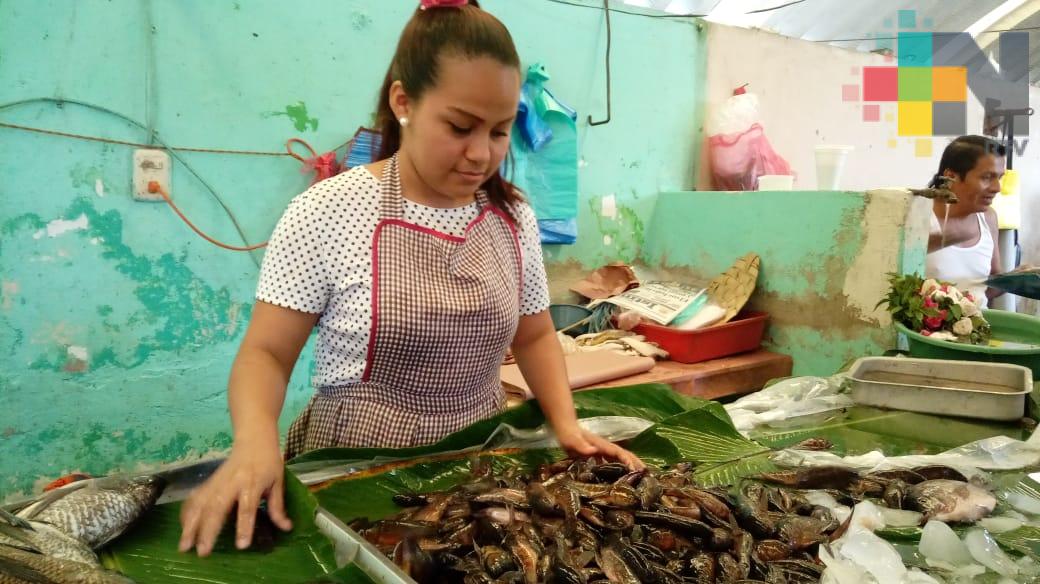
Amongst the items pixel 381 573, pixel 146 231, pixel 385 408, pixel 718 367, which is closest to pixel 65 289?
pixel 146 231

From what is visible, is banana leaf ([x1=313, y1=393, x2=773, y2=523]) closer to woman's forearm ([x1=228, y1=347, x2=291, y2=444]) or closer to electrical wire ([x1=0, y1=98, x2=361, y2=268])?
woman's forearm ([x1=228, y1=347, x2=291, y2=444])

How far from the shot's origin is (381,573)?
3.35 ft

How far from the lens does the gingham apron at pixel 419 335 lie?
1658mm

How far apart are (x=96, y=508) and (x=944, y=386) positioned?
2.71 meters

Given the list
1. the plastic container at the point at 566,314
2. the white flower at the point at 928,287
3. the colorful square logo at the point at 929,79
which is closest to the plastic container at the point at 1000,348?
the white flower at the point at 928,287

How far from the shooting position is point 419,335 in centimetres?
167

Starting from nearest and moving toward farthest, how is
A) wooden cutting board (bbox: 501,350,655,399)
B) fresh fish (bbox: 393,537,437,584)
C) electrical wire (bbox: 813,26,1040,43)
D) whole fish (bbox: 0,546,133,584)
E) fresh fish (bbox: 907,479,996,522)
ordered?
whole fish (bbox: 0,546,133,584)
fresh fish (bbox: 393,537,437,584)
fresh fish (bbox: 907,479,996,522)
wooden cutting board (bbox: 501,350,655,399)
electrical wire (bbox: 813,26,1040,43)

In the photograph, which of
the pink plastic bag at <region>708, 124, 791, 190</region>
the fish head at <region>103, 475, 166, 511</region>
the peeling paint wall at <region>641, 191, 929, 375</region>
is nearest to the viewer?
the fish head at <region>103, 475, 166, 511</region>

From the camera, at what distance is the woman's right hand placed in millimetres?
1166

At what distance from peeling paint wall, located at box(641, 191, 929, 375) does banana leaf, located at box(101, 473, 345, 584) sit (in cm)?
313

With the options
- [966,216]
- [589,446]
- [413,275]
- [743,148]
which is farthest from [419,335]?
[966,216]

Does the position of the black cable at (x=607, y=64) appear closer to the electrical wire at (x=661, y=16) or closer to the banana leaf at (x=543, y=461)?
the electrical wire at (x=661, y=16)

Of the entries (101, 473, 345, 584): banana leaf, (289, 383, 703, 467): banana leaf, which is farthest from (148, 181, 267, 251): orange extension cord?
(101, 473, 345, 584): banana leaf

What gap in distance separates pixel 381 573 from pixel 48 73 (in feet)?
9.01
